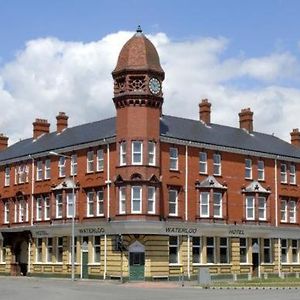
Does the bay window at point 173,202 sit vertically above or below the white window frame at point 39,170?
below

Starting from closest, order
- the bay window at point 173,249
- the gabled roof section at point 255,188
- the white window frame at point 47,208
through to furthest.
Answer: the bay window at point 173,249, the gabled roof section at point 255,188, the white window frame at point 47,208

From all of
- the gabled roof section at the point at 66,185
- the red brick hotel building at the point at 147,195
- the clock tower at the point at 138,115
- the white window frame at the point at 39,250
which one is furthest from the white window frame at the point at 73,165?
the white window frame at the point at 39,250

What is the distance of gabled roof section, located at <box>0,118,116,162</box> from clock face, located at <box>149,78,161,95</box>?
518 cm

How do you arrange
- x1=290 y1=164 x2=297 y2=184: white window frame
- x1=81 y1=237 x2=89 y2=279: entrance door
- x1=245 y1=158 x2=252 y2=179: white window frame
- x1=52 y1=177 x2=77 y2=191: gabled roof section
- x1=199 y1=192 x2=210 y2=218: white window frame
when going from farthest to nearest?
x1=290 y1=164 x2=297 y2=184: white window frame < x1=245 y1=158 x2=252 y2=179: white window frame < x1=52 y1=177 x2=77 y2=191: gabled roof section < x1=199 y1=192 x2=210 y2=218: white window frame < x1=81 y1=237 x2=89 y2=279: entrance door

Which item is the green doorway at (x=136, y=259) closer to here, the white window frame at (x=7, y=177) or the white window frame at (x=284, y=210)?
the white window frame at (x=284, y=210)

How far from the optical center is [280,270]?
66750 mm

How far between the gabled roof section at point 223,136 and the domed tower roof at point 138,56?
231 inches

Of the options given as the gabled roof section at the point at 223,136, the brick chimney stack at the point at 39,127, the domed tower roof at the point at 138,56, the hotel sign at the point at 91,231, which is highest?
the domed tower roof at the point at 138,56

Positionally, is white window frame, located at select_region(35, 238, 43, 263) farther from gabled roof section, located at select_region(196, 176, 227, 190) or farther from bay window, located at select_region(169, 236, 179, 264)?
gabled roof section, located at select_region(196, 176, 227, 190)

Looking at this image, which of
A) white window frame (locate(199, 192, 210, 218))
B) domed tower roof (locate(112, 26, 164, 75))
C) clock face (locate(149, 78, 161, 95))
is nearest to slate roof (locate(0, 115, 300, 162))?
clock face (locate(149, 78, 161, 95))

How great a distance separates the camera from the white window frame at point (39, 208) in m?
67.8

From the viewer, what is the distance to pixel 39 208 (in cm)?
6825

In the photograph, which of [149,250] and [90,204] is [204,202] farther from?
[90,204]

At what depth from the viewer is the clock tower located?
5681 cm
